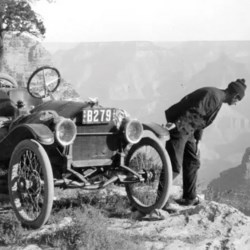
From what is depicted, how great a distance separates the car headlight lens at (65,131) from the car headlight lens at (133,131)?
749 mm

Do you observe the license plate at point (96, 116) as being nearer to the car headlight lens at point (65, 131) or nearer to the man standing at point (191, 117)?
the car headlight lens at point (65, 131)

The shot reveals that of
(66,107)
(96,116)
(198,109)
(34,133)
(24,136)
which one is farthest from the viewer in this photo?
(198,109)

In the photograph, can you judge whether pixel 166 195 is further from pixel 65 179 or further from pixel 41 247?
pixel 41 247

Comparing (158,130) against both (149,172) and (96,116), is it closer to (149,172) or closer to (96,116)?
(149,172)

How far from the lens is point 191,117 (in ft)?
20.0

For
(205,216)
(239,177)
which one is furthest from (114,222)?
(239,177)

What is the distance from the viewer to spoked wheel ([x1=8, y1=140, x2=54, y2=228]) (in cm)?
483

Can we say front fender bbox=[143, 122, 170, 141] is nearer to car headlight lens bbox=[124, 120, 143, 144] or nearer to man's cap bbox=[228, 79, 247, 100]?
car headlight lens bbox=[124, 120, 143, 144]

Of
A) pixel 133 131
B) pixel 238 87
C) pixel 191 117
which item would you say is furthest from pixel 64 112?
pixel 238 87

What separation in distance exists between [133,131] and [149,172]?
596 mm

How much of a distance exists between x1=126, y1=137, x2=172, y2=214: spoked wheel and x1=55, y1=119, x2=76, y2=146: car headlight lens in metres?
1.15

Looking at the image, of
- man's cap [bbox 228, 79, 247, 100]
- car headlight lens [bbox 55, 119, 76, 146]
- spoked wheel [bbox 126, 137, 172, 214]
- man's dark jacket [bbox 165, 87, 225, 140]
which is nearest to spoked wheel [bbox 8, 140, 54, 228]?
car headlight lens [bbox 55, 119, 76, 146]

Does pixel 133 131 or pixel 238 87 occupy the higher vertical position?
pixel 238 87

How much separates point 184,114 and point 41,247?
2.54 metres
